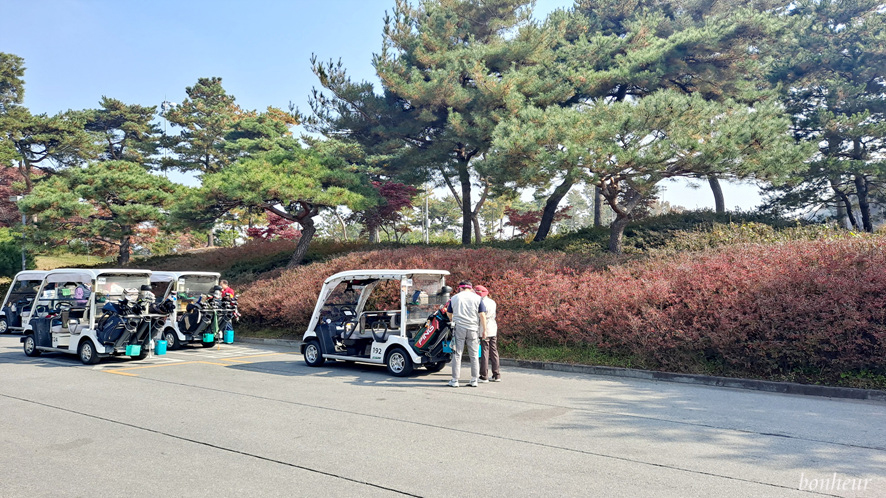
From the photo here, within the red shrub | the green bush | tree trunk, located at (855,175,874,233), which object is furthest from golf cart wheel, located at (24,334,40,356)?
tree trunk, located at (855,175,874,233)

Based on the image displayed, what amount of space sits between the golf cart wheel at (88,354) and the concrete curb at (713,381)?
852 centimetres

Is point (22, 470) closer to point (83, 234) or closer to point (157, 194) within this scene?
point (157, 194)

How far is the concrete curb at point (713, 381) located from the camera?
9000 mm

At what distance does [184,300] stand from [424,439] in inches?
478

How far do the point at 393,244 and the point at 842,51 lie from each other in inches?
818

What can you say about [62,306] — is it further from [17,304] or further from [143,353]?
[17,304]

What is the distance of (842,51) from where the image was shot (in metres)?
25.0

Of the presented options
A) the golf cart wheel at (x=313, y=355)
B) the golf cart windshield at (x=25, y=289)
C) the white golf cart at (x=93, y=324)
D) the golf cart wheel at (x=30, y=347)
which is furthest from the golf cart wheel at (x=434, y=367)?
the golf cart windshield at (x=25, y=289)

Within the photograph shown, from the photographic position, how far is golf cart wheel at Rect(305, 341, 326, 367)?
12138mm

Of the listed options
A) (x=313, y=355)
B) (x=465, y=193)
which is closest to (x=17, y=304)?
(x=313, y=355)

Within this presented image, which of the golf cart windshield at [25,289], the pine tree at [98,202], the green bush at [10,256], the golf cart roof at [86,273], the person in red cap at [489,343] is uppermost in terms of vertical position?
the pine tree at [98,202]

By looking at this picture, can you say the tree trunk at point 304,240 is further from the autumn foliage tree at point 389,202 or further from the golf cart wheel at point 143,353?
the golf cart wheel at point 143,353

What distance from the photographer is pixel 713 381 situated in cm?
1017

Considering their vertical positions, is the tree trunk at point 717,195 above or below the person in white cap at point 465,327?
above
